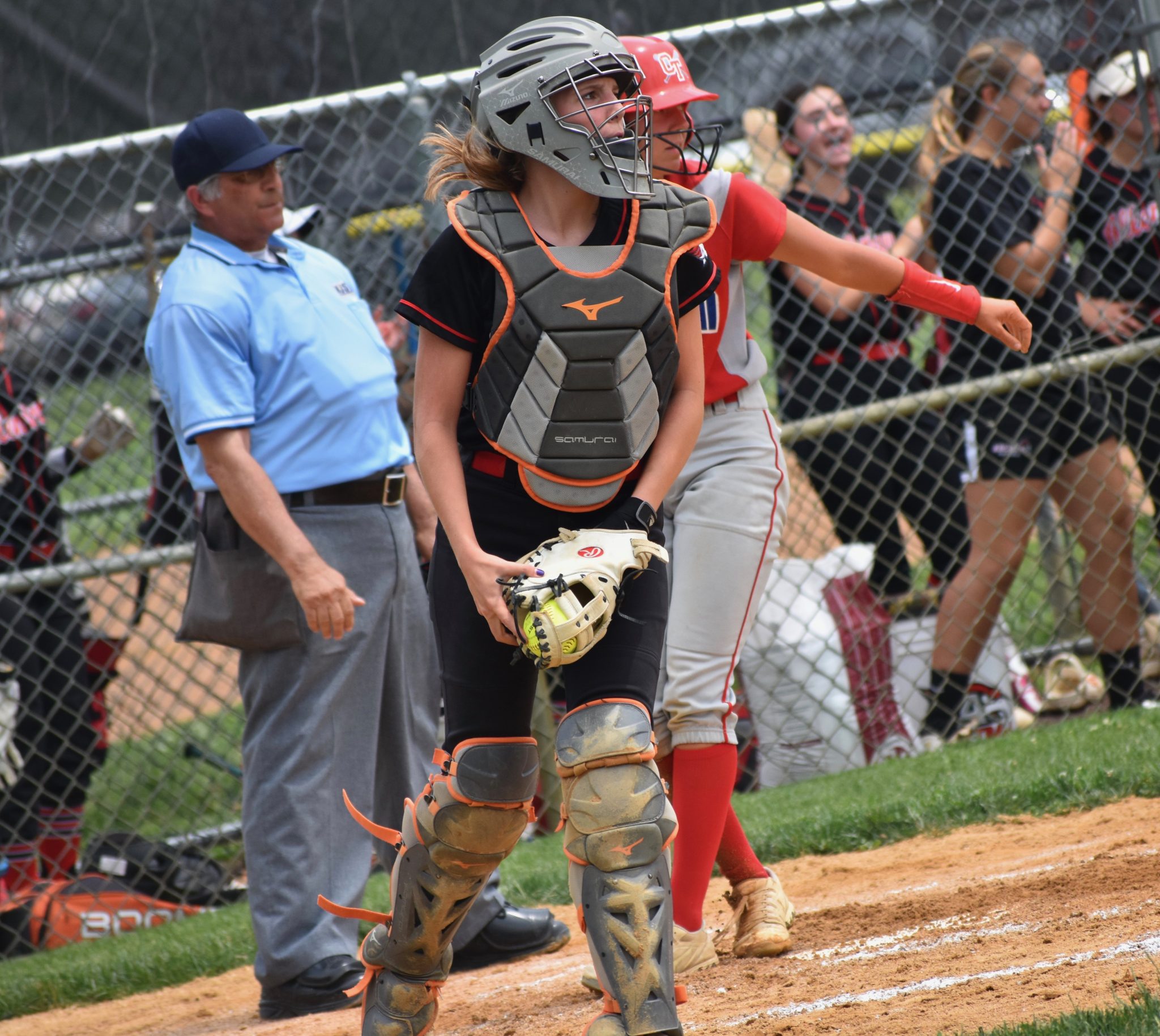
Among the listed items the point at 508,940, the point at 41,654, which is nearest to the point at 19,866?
the point at 41,654

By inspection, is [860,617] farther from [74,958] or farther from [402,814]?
[74,958]

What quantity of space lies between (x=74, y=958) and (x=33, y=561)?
1.58 meters

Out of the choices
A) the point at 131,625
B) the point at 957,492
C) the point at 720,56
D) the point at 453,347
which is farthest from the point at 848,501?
the point at 453,347

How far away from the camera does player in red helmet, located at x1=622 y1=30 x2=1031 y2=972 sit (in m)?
3.17

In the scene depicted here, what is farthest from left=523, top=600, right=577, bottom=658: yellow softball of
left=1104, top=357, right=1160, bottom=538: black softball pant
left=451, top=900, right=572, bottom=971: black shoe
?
left=1104, top=357, right=1160, bottom=538: black softball pant

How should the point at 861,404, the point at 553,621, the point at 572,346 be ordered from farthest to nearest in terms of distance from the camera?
1. the point at 861,404
2. the point at 572,346
3. the point at 553,621

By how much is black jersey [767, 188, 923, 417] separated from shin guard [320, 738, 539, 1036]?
3.13 meters

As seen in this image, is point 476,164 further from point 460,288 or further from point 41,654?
point 41,654

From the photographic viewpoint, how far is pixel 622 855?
7.95ft

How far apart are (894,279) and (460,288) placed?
117 cm

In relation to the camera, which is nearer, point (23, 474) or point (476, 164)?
point (476, 164)

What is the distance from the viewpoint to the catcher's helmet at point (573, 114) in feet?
8.27

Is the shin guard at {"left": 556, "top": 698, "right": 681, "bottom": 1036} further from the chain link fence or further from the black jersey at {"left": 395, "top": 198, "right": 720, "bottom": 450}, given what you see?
the chain link fence

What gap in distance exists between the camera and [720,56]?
17.9ft
